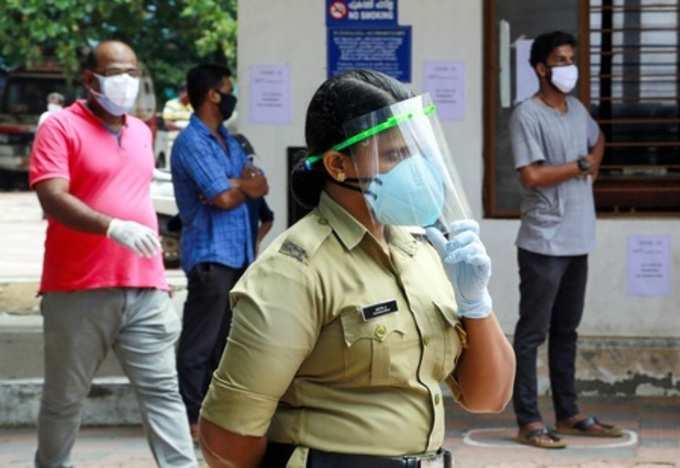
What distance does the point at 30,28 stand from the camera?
2612 cm

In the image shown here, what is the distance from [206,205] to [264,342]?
13.2 ft

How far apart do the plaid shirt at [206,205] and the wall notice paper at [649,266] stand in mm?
2259

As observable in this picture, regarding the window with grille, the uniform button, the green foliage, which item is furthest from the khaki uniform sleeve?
the green foliage

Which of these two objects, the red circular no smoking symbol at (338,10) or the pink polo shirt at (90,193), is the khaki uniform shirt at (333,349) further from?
the red circular no smoking symbol at (338,10)

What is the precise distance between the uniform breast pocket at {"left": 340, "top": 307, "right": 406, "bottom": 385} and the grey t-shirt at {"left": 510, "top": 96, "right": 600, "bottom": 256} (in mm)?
4010

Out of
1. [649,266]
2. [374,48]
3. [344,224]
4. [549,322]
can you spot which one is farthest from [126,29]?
[344,224]

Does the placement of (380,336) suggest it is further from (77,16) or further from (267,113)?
(77,16)

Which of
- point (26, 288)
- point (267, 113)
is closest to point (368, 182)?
point (267, 113)

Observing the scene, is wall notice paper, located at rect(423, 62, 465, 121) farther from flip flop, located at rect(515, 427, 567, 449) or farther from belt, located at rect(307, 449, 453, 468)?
belt, located at rect(307, 449, 453, 468)

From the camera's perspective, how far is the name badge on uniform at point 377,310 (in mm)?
2980

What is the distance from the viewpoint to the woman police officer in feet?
9.65

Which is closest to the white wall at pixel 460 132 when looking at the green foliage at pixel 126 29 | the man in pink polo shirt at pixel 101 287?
the man in pink polo shirt at pixel 101 287

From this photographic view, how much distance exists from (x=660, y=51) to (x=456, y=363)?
537cm

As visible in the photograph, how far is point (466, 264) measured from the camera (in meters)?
2.98
